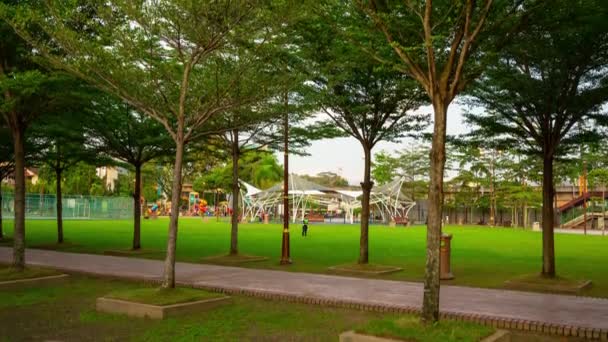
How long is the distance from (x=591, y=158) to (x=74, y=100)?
153 ft

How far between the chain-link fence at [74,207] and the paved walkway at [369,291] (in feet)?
143

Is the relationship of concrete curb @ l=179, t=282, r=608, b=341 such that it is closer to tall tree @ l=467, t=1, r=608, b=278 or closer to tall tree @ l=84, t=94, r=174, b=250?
tall tree @ l=467, t=1, r=608, b=278

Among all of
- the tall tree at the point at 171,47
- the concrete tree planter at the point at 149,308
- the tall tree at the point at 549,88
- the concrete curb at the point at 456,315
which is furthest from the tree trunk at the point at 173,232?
the tall tree at the point at 549,88

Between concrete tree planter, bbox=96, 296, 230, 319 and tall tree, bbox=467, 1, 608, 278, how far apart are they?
9185mm

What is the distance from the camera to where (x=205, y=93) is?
12055 mm

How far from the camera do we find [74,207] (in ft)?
204

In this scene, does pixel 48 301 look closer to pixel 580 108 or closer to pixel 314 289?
pixel 314 289

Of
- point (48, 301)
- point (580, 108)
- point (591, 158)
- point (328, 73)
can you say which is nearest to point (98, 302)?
point (48, 301)

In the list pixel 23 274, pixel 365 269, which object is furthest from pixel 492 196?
pixel 23 274

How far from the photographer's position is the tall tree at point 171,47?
34.9ft

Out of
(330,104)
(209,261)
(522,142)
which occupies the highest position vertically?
(330,104)

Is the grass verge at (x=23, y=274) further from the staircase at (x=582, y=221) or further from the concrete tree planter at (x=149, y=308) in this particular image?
the staircase at (x=582, y=221)

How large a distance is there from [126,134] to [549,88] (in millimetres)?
15261

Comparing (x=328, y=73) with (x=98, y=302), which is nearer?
(x=98, y=302)
